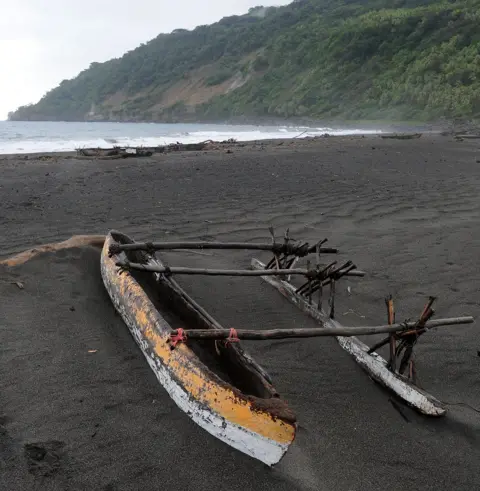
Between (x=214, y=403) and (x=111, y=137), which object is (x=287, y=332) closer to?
(x=214, y=403)

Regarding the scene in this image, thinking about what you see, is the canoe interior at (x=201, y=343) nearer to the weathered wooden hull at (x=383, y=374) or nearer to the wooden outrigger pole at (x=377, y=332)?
the wooden outrigger pole at (x=377, y=332)

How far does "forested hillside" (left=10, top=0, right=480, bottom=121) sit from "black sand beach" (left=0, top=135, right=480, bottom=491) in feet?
102

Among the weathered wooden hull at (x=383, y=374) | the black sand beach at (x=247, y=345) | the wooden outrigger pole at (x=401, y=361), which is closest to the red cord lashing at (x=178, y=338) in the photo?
the black sand beach at (x=247, y=345)

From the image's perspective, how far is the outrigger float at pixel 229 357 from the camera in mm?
2230

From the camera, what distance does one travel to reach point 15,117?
14188cm

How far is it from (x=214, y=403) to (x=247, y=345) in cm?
135

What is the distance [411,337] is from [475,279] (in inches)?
91.0

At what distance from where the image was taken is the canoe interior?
2.69 meters

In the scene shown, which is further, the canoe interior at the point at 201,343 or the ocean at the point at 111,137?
the ocean at the point at 111,137

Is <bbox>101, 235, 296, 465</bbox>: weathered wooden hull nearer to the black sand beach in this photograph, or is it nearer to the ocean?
the black sand beach

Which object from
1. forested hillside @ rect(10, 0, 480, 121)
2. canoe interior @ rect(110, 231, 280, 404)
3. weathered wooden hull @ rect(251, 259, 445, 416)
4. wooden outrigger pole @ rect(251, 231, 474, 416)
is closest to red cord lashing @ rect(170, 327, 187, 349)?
canoe interior @ rect(110, 231, 280, 404)

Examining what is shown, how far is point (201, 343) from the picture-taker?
3494 mm

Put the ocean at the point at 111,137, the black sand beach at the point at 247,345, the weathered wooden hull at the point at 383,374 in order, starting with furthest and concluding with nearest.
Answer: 1. the ocean at the point at 111,137
2. the weathered wooden hull at the point at 383,374
3. the black sand beach at the point at 247,345

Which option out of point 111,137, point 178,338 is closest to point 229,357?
point 178,338
